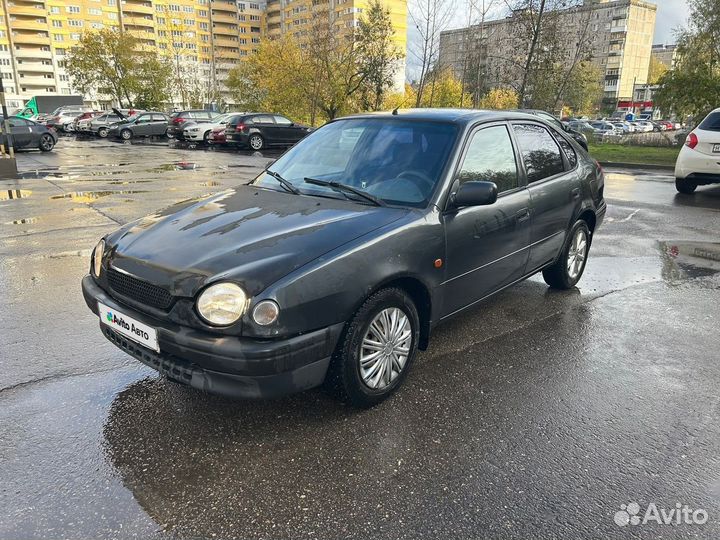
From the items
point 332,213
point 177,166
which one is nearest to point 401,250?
point 332,213

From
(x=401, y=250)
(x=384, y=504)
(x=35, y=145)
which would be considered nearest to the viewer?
(x=384, y=504)

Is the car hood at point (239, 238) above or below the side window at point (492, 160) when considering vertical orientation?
below

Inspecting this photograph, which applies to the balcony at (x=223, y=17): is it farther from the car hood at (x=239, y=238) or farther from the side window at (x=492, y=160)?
the car hood at (x=239, y=238)

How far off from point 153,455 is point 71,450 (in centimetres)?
43

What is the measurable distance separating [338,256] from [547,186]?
8.22 ft

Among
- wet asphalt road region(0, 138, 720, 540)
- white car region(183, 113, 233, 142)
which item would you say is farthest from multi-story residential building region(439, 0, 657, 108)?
wet asphalt road region(0, 138, 720, 540)

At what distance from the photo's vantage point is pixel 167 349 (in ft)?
8.74

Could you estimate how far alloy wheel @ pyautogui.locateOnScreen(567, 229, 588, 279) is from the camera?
16.9 feet

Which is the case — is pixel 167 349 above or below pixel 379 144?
below

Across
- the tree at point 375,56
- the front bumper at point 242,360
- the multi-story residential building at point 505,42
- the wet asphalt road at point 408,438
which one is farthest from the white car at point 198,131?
the front bumper at point 242,360

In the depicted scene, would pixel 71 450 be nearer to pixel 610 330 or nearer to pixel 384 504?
pixel 384 504

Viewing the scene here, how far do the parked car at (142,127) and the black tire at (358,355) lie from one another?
106 ft

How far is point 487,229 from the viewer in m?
3.74

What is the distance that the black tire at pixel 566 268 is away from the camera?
16.4 feet
